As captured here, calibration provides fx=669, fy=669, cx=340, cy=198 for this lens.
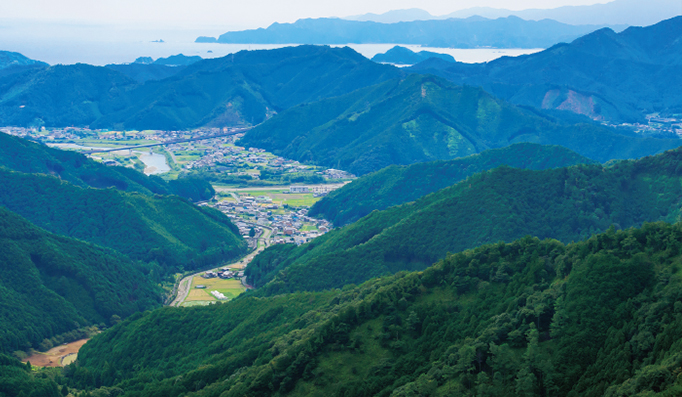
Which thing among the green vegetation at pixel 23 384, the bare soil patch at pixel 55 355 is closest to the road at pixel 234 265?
the bare soil patch at pixel 55 355

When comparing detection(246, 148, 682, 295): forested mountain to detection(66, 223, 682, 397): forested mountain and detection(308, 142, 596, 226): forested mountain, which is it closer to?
detection(66, 223, 682, 397): forested mountain

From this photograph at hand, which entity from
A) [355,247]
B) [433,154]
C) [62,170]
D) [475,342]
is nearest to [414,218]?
[355,247]

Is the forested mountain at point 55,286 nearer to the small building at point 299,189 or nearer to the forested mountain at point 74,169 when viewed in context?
the forested mountain at point 74,169

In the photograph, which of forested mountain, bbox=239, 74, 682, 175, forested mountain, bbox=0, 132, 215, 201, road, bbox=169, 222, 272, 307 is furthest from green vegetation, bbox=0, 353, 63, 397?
forested mountain, bbox=239, 74, 682, 175

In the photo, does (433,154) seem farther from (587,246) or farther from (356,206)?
(587,246)

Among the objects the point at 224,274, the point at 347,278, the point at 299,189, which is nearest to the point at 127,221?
the point at 224,274

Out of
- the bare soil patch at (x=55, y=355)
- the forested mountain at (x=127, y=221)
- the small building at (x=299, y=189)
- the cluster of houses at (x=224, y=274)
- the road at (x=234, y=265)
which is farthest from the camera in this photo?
the small building at (x=299, y=189)
